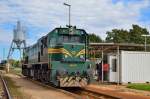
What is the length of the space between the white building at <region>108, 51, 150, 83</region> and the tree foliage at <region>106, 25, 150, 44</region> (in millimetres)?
48827

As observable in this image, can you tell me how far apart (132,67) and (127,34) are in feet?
184

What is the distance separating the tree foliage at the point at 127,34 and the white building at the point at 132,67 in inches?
1922

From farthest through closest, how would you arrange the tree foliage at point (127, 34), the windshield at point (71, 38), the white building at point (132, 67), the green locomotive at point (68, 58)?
the tree foliage at point (127, 34)
the white building at point (132, 67)
the windshield at point (71, 38)
the green locomotive at point (68, 58)

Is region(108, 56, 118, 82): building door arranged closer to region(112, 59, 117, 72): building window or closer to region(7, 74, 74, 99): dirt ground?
region(112, 59, 117, 72): building window

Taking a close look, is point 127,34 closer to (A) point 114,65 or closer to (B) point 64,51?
(A) point 114,65

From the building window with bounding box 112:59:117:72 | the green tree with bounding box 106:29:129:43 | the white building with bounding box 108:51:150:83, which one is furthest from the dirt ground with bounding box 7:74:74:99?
the green tree with bounding box 106:29:129:43

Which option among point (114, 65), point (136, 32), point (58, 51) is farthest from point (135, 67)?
point (136, 32)

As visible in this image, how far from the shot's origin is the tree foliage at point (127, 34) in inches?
3273

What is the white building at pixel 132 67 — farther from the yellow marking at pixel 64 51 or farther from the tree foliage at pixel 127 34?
the tree foliage at pixel 127 34

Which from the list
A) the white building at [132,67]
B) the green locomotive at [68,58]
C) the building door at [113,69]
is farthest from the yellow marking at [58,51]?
the building door at [113,69]

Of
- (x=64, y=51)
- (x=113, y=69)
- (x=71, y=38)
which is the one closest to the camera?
(x=64, y=51)

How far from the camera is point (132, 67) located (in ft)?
105

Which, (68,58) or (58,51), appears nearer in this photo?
(68,58)

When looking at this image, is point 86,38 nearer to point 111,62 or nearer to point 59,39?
point 59,39
